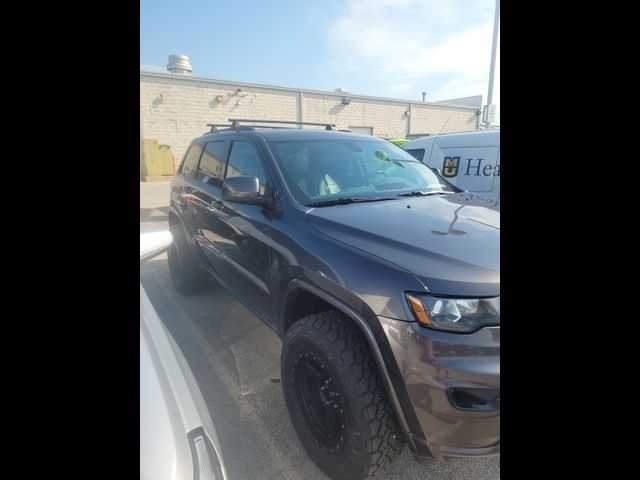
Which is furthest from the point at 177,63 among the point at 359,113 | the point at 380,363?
the point at 359,113

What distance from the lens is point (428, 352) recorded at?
140cm

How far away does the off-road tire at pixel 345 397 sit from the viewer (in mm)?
1583

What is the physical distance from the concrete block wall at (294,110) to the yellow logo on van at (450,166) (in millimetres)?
8820

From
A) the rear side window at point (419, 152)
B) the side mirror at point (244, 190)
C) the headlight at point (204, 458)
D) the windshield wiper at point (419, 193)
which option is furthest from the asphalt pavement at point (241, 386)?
the rear side window at point (419, 152)

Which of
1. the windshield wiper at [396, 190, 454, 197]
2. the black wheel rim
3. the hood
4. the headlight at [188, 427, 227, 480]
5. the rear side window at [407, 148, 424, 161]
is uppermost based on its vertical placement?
the rear side window at [407, 148, 424, 161]

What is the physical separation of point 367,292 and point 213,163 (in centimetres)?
240

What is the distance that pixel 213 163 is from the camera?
11.3 ft

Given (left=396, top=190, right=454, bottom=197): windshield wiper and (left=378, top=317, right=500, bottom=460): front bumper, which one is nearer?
(left=378, top=317, right=500, bottom=460): front bumper

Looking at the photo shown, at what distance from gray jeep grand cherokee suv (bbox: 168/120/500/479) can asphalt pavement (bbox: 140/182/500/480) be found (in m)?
0.25

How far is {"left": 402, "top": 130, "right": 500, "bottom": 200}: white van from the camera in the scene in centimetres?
545

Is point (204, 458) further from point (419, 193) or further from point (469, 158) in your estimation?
point (469, 158)

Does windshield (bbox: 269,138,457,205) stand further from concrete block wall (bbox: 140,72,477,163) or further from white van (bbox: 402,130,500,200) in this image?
concrete block wall (bbox: 140,72,477,163)

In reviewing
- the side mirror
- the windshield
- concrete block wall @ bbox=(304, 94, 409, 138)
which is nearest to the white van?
the windshield

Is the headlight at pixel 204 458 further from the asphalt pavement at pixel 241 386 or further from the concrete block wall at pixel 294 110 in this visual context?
the concrete block wall at pixel 294 110
